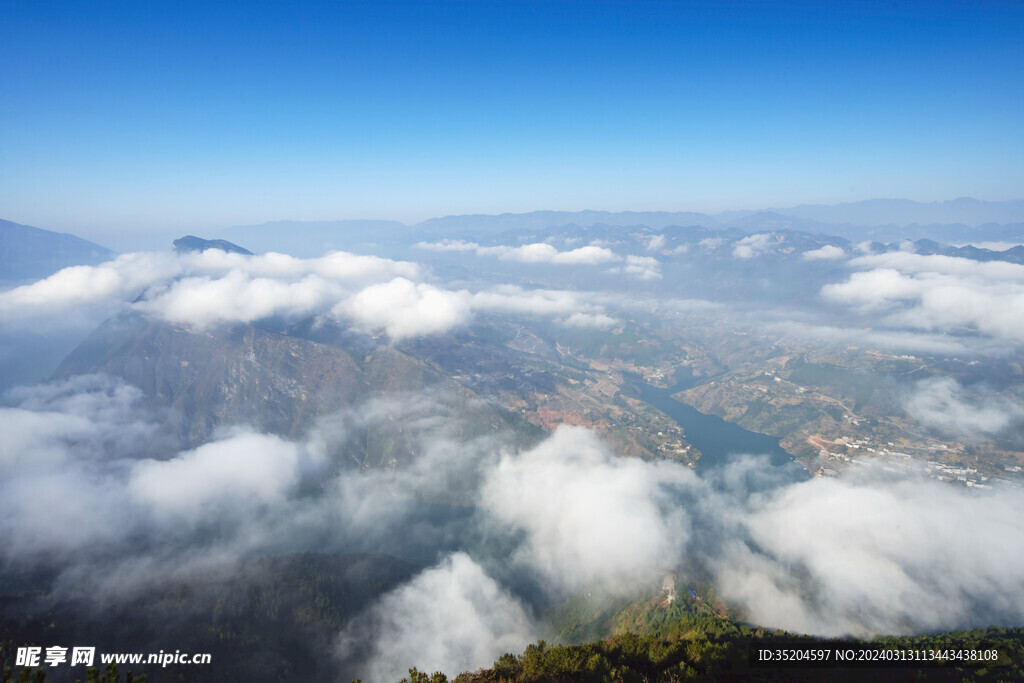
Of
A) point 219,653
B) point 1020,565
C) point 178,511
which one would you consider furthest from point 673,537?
point 178,511

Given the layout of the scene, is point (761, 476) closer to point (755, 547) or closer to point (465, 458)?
point (755, 547)

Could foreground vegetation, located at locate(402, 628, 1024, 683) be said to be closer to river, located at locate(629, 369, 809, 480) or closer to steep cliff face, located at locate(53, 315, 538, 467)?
river, located at locate(629, 369, 809, 480)

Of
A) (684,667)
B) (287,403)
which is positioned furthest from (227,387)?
(684,667)

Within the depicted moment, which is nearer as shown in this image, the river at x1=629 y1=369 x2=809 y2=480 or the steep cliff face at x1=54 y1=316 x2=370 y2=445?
the river at x1=629 y1=369 x2=809 y2=480

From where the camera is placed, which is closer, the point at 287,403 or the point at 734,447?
the point at 734,447

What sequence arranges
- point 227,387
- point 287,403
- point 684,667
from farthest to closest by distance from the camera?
1. point 287,403
2. point 227,387
3. point 684,667

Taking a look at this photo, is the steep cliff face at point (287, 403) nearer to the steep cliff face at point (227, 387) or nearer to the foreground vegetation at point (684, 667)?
the steep cliff face at point (227, 387)

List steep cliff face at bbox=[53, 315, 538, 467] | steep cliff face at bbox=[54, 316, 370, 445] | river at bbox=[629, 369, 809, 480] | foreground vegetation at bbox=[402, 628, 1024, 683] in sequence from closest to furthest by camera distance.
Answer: foreground vegetation at bbox=[402, 628, 1024, 683] < river at bbox=[629, 369, 809, 480] < steep cliff face at bbox=[53, 315, 538, 467] < steep cliff face at bbox=[54, 316, 370, 445]

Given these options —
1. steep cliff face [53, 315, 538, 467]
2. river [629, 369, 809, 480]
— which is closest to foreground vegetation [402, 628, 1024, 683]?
river [629, 369, 809, 480]

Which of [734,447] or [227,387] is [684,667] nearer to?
[734,447]

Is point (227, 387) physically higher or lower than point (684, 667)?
lower

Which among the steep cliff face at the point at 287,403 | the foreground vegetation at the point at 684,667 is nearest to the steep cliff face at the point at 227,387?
the steep cliff face at the point at 287,403

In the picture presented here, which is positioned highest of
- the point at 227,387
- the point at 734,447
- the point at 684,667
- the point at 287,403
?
the point at 684,667
